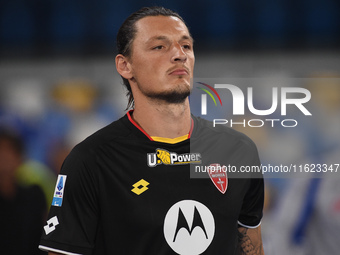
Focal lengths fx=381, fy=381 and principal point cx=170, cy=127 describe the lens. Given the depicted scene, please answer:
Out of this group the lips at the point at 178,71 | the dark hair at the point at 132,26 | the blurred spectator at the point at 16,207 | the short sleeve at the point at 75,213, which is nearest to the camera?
the short sleeve at the point at 75,213

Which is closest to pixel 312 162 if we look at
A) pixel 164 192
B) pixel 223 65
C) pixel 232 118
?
pixel 232 118

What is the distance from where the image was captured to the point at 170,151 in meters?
1.27

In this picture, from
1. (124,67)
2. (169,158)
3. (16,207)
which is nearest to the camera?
(169,158)

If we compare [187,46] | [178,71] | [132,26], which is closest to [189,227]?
[178,71]

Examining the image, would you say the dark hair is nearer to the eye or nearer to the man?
the man

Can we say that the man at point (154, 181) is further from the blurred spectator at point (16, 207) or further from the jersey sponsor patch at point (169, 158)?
the blurred spectator at point (16, 207)

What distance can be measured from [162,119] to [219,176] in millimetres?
274

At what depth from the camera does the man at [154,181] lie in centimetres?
114

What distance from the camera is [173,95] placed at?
1.23 metres

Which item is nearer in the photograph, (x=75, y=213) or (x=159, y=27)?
(x=75, y=213)

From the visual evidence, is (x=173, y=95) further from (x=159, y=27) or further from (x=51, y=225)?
(x=51, y=225)

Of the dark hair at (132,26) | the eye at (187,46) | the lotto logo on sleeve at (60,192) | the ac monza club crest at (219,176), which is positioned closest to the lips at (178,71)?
the eye at (187,46)

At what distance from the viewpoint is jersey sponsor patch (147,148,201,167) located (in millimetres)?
1238

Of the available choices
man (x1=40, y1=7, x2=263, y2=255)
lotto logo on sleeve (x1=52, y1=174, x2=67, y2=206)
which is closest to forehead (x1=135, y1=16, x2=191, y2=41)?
man (x1=40, y1=7, x2=263, y2=255)
